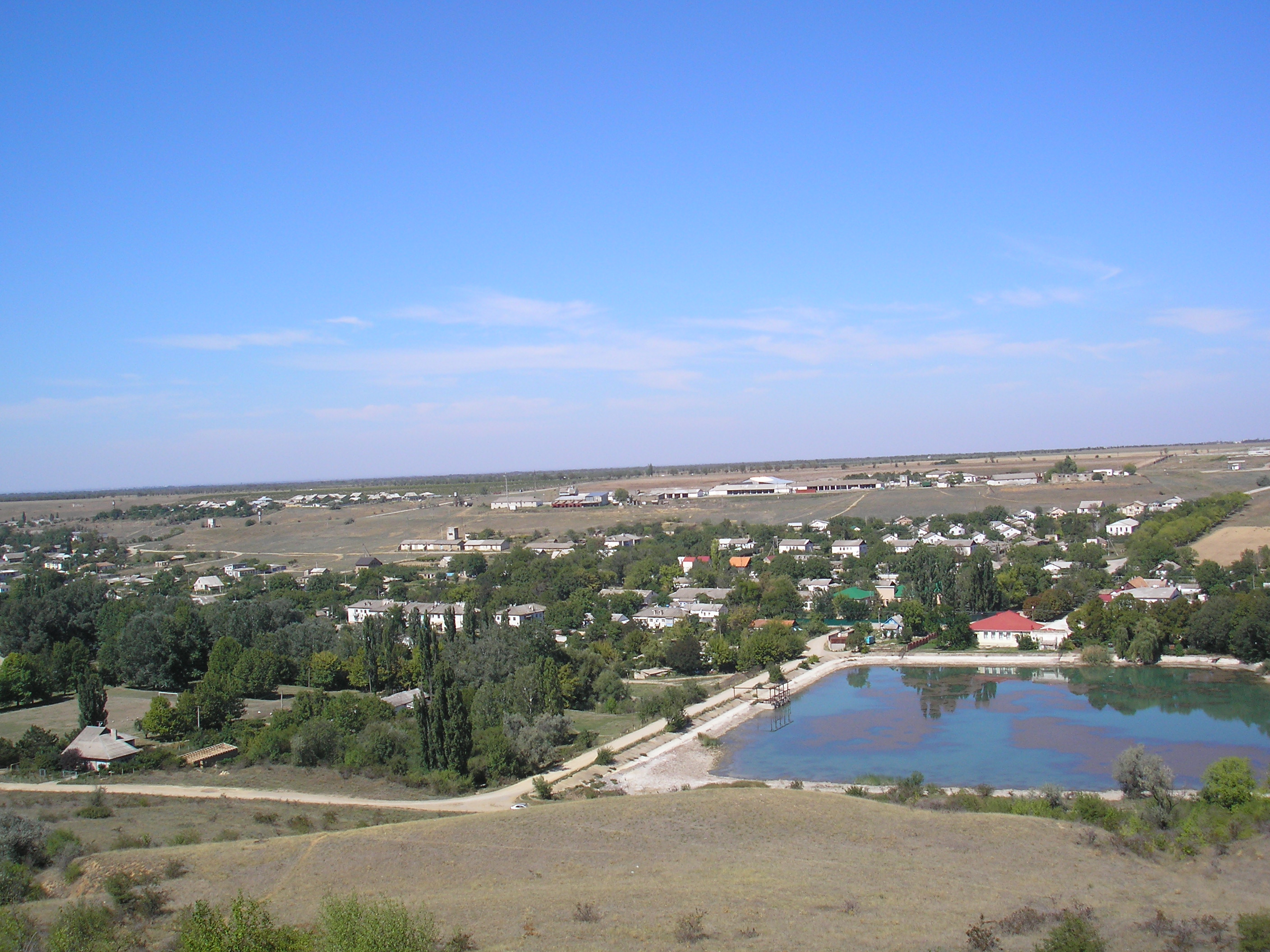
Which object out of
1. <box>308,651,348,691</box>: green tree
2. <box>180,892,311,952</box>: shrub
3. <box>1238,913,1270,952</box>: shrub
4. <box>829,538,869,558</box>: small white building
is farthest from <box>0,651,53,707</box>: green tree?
<box>829,538,869,558</box>: small white building

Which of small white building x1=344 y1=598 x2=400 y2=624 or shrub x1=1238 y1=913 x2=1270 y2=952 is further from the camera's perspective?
small white building x1=344 y1=598 x2=400 y2=624

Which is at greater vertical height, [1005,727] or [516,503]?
[516,503]

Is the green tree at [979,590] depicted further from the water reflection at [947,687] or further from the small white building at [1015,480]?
the small white building at [1015,480]

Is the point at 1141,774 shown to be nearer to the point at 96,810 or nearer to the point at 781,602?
the point at 96,810

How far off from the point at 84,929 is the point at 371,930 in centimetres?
423

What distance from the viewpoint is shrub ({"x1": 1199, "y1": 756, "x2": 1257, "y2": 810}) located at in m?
15.9

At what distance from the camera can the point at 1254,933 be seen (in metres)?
10.3

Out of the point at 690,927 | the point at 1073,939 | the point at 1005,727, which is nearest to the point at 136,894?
the point at 690,927

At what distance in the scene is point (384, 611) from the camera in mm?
38750

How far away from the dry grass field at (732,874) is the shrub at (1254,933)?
0.52 metres

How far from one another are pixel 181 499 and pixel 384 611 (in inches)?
4456

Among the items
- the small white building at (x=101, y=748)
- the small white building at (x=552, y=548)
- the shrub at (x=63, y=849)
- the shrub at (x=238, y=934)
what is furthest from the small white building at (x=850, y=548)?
the shrub at (x=238, y=934)

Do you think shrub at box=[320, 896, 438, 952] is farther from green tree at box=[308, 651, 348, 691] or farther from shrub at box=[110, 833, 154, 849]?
green tree at box=[308, 651, 348, 691]

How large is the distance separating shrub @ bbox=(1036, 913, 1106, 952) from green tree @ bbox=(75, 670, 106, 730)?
22.5m
